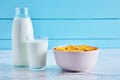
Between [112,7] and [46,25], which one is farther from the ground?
[112,7]

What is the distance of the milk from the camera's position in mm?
1027

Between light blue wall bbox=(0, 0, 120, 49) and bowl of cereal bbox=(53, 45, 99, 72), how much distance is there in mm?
1010

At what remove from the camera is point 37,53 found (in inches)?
40.6

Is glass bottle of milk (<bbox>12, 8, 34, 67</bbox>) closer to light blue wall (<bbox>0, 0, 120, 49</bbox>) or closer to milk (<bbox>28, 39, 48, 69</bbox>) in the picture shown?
milk (<bbox>28, 39, 48, 69</bbox>)

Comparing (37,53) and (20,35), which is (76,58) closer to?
(37,53)

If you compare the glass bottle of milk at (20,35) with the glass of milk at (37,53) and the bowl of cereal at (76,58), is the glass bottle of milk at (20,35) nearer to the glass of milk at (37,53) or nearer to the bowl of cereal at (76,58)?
the glass of milk at (37,53)

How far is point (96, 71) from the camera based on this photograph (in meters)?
1.04

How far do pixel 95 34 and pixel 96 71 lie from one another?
40.3 inches

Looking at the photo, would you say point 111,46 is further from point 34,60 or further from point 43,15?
point 34,60

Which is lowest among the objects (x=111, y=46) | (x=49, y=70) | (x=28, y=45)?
(x=111, y=46)

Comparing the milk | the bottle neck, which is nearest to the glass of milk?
the milk

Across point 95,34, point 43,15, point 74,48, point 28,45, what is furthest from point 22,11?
point 95,34

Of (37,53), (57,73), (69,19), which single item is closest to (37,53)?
(37,53)

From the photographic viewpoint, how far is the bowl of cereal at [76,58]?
38.4 inches
